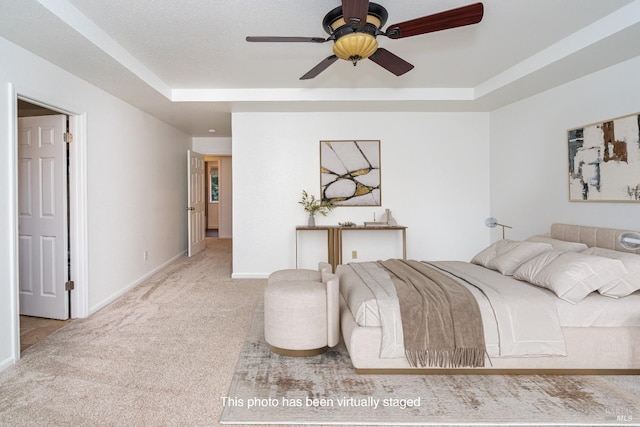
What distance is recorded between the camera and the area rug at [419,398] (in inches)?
71.7

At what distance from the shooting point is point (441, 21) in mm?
2080

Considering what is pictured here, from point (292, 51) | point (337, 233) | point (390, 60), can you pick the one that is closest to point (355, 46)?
point (390, 60)

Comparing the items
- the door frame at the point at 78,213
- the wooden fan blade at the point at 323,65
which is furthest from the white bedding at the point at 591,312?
the door frame at the point at 78,213

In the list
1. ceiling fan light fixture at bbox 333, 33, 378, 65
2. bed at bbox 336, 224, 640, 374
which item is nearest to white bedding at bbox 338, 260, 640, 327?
bed at bbox 336, 224, 640, 374

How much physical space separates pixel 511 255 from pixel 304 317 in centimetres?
178

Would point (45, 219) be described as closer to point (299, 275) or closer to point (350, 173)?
point (299, 275)

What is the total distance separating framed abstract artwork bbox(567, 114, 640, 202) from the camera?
119 inches

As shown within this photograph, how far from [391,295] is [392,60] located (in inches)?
66.3

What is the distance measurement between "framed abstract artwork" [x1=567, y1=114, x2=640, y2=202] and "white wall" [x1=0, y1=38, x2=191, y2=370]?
4.87m

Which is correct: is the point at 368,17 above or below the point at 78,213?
above

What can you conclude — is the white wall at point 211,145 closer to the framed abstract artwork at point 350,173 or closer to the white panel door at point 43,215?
the framed abstract artwork at point 350,173

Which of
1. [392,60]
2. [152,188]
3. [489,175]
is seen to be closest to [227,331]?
[392,60]

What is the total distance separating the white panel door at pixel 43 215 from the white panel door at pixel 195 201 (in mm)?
2868

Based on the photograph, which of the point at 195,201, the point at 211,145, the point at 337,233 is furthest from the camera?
the point at 211,145
